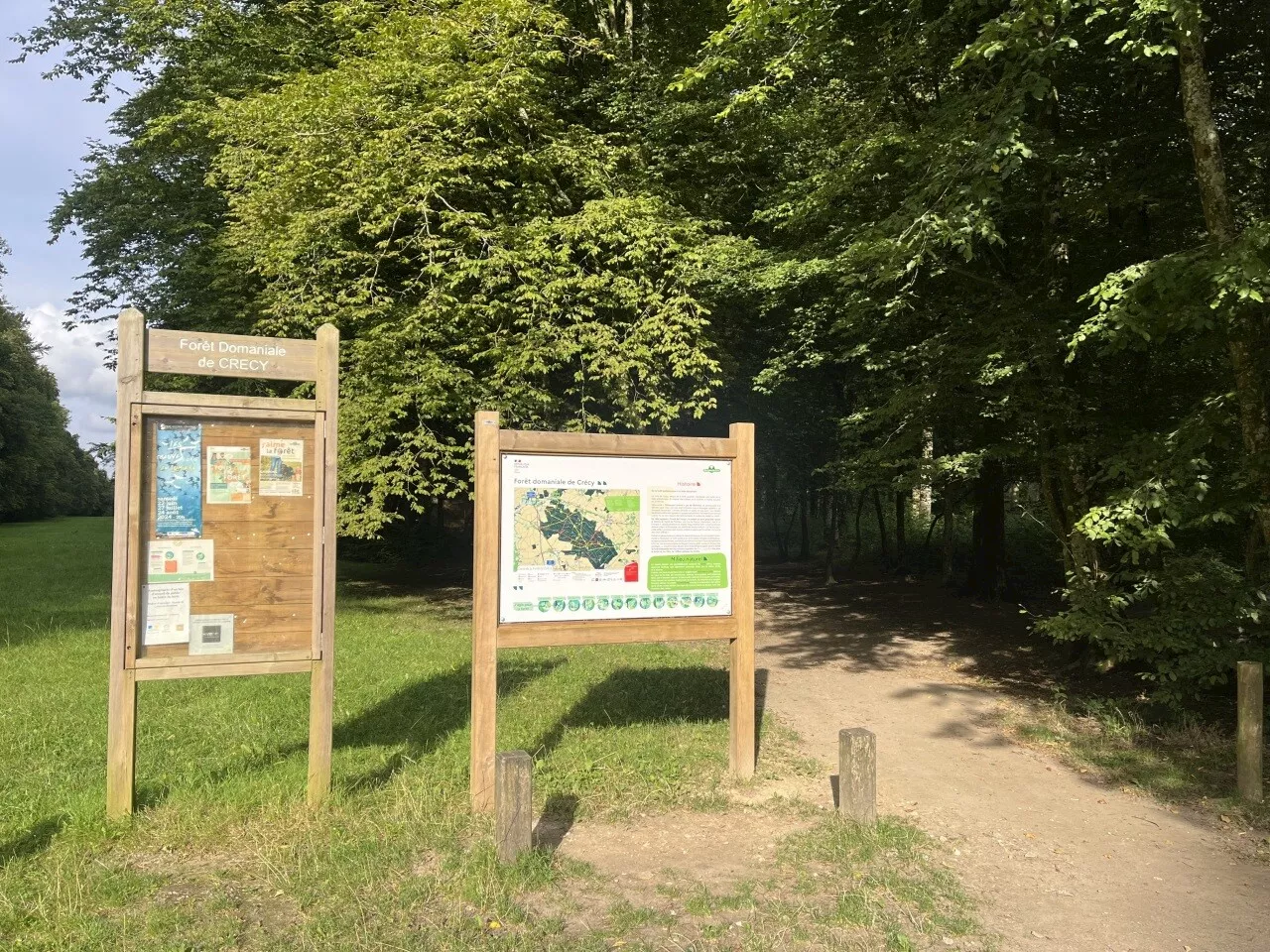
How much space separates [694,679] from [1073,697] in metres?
3.96

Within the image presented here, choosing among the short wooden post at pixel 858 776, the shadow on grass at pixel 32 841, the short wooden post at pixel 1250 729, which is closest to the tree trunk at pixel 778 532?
the short wooden post at pixel 1250 729

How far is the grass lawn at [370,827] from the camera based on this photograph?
3.79m

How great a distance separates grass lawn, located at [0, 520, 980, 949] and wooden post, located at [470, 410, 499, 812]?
0.80ft

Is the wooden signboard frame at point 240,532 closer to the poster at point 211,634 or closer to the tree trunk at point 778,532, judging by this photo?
the poster at point 211,634

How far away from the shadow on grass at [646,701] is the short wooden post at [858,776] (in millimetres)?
2205

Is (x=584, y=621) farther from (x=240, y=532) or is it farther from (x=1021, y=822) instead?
(x=1021, y=822)

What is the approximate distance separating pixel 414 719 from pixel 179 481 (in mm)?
3110

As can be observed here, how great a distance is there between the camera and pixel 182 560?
197 inches

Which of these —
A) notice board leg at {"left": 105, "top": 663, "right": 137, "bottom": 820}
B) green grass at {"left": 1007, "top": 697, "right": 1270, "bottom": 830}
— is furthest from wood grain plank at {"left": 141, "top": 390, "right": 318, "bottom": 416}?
green grass at {"left": 1007, "top": 697, "right": 1270, "bottom": 830}

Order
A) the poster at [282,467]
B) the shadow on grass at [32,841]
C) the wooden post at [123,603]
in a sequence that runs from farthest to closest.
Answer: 1. the poster at [282,467]
2. the wooden post at [123,603]
3. the shadow on grass at [32,841]

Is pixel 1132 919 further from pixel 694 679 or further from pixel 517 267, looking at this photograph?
pixel 517 267

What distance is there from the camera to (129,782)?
4.85 m

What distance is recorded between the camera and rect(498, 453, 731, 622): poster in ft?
17.8

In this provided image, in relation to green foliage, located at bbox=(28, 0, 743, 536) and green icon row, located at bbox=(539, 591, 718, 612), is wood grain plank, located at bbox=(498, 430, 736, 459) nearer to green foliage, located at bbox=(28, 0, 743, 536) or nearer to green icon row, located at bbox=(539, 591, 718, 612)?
green icon row, located at bbox=(539, 591, 718, 612)
